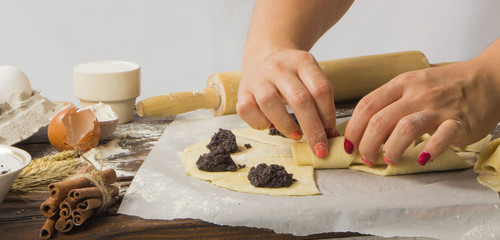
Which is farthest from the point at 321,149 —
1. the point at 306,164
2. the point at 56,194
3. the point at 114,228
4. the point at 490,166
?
the point at 56,194

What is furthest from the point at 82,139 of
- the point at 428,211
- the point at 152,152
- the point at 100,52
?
the point at 100,52

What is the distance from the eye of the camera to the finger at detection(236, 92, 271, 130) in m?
1.77

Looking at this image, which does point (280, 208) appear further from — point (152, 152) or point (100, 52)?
point (100, 52)

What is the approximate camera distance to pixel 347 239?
1.49 meters

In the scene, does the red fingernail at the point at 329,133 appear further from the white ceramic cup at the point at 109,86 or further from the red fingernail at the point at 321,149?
the white ceramic cup at the point at 109,86

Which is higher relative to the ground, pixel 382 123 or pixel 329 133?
pixel 382 123

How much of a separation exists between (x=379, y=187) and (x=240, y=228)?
1.46ft

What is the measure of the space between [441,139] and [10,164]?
1.17 m

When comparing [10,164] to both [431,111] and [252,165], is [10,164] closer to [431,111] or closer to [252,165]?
[252,165]

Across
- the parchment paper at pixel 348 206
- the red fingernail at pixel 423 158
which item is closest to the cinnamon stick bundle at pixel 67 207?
the parchment paper at pixel 348 206

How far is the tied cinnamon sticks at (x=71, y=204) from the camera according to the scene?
136cm

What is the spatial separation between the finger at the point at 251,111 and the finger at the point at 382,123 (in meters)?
0.32

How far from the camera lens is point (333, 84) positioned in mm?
2518

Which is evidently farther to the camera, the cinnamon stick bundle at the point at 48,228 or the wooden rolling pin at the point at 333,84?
the wooden rolling pin at the point at 333,84
